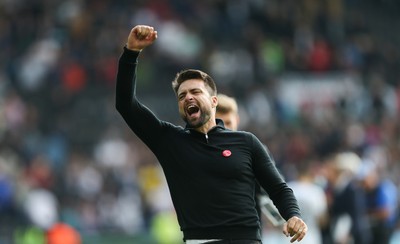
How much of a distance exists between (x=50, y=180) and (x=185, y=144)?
1363 cm

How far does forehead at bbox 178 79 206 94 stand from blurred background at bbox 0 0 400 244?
1094cm

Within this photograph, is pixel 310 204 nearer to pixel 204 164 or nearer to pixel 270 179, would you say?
pixel 270 179

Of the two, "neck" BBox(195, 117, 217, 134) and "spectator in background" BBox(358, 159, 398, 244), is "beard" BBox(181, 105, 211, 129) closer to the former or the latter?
"neck" BBox(195, 117, 217, 134)

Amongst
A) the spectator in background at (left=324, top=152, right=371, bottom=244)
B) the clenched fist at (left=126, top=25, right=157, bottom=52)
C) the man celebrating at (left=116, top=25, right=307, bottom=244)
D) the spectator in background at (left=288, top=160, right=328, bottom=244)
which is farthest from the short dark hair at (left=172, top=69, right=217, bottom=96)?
the spectator in background at (left=324, top=152, right=371, bottom=244)

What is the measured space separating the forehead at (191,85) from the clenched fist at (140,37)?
0.41 metres

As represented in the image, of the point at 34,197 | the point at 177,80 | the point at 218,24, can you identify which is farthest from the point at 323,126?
the point at 177,80

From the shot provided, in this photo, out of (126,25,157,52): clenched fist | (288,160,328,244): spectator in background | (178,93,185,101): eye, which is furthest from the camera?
(288,160,328,244): spectator in background

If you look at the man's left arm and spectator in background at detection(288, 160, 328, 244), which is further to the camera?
spectator in background at detection(288, 160, 328, 244)

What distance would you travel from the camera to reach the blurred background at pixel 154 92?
19094mm

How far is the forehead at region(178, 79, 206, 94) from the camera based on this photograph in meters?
6.33

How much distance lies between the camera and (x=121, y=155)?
67.7 feet

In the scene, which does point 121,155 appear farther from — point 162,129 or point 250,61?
point 162,129

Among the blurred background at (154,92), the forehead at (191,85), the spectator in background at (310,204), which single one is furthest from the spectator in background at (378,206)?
the forehead at (191,85)

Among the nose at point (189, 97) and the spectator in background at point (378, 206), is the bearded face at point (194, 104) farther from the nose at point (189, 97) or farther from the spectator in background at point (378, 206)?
the spectator in background at point (378, 206)
